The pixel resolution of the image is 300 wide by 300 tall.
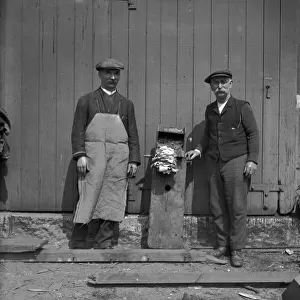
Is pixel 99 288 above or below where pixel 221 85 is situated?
below

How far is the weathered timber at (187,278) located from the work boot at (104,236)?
0.65 meters

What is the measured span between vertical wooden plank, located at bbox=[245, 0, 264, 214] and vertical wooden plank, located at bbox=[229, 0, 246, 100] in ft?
0.19

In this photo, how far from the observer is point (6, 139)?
560 centimetres

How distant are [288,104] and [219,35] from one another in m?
1.15

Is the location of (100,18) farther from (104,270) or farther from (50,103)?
(104,270)

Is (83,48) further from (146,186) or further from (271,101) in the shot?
(271,101)

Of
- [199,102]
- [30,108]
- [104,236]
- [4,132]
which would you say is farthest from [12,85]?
[199,102]

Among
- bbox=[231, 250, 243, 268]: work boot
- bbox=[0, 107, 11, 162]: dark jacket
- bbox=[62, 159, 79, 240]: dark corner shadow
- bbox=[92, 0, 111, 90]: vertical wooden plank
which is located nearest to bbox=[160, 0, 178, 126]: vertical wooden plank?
bbox=[92, 0, 111, 90]: vertical wooden plank

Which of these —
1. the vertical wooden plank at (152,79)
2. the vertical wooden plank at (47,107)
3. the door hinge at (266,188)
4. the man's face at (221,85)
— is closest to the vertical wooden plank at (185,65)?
the vertical wooden plank at (152,79)

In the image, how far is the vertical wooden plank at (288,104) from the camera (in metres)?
5.64

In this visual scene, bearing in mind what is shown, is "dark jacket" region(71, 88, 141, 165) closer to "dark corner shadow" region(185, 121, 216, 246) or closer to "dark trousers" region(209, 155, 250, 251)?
"dark corner shadow" region(185, 121, 216, 246)

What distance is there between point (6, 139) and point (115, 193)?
1.47 metres

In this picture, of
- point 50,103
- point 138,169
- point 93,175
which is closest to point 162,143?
point 138,169

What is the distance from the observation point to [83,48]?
18.4 ft
